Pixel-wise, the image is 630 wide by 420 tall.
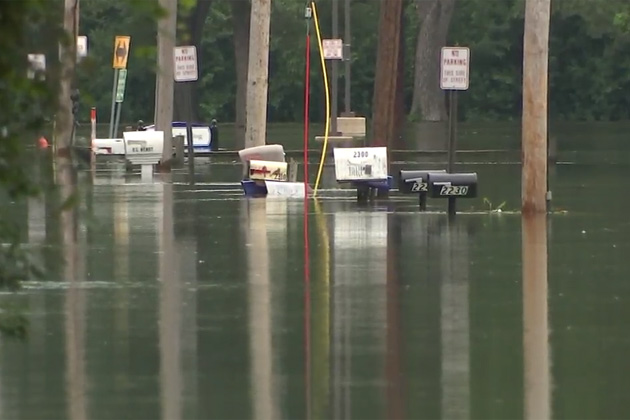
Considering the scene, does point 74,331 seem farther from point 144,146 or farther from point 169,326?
point 144,146

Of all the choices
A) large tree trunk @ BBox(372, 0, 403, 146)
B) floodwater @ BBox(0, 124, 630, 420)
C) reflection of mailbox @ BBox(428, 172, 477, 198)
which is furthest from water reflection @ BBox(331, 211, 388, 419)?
large tree trunk @ BBox(372, 0, 403, 146)

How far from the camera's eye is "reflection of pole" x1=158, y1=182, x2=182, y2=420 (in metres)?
9.75

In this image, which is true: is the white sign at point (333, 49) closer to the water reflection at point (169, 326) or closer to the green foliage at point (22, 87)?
the water reflection at point (169, 326)

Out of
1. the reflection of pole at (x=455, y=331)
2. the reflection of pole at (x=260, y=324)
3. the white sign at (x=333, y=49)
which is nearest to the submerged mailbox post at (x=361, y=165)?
the reflection of pole at (x=260, y=324)

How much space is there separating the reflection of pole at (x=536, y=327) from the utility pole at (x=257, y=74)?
9764 mm

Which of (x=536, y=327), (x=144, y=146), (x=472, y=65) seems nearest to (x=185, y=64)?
(x=144, y=146)

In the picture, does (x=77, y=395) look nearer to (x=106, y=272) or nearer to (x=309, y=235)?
(x=106, y=272)

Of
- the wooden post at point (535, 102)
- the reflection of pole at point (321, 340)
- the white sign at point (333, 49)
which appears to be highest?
the white sign at point (333, 49)

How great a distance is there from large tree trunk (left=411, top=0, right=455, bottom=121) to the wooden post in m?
46.0

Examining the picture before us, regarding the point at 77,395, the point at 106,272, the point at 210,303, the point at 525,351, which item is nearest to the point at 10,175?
the point at 77,395

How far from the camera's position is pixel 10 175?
19.7 ft

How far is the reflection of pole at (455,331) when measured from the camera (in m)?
9.71

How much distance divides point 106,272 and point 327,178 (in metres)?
14.9

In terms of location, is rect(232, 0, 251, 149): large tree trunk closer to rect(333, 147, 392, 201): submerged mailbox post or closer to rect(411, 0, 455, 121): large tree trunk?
rect(411, 0, 455, 121): large tree trunk
